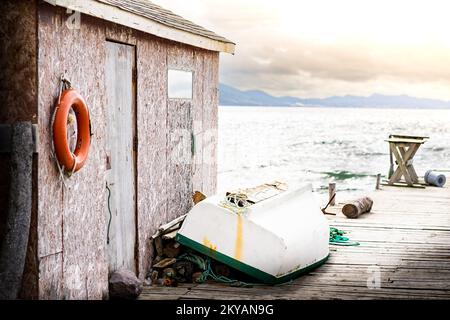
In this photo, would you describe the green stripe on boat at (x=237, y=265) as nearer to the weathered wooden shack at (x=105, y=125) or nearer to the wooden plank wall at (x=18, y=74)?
the weathered wooden shack at (x=105, y=125)

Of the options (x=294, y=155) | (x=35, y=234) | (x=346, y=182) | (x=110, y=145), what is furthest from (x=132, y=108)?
(x=294, y=155)

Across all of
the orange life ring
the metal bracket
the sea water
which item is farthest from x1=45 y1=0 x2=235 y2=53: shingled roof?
the sea water

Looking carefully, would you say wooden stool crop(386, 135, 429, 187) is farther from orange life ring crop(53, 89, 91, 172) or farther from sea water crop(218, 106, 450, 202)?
orange life ring crop(53, 89, 91, 172)

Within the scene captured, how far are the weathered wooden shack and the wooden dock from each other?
1140 millimetres

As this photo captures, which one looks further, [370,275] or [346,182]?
[346,182]

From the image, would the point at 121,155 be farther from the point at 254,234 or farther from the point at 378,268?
the point at 378,268

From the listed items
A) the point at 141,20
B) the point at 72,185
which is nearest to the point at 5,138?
the point at 72,185

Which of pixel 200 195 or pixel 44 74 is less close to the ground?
pixel 44 74

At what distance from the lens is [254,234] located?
8305 mm

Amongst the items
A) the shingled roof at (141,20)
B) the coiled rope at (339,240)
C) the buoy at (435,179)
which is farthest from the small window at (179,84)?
the buoy at (435,179)

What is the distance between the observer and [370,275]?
902 cm

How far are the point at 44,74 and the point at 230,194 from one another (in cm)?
359

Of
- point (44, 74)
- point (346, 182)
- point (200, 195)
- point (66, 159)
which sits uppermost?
point (44, 74)
